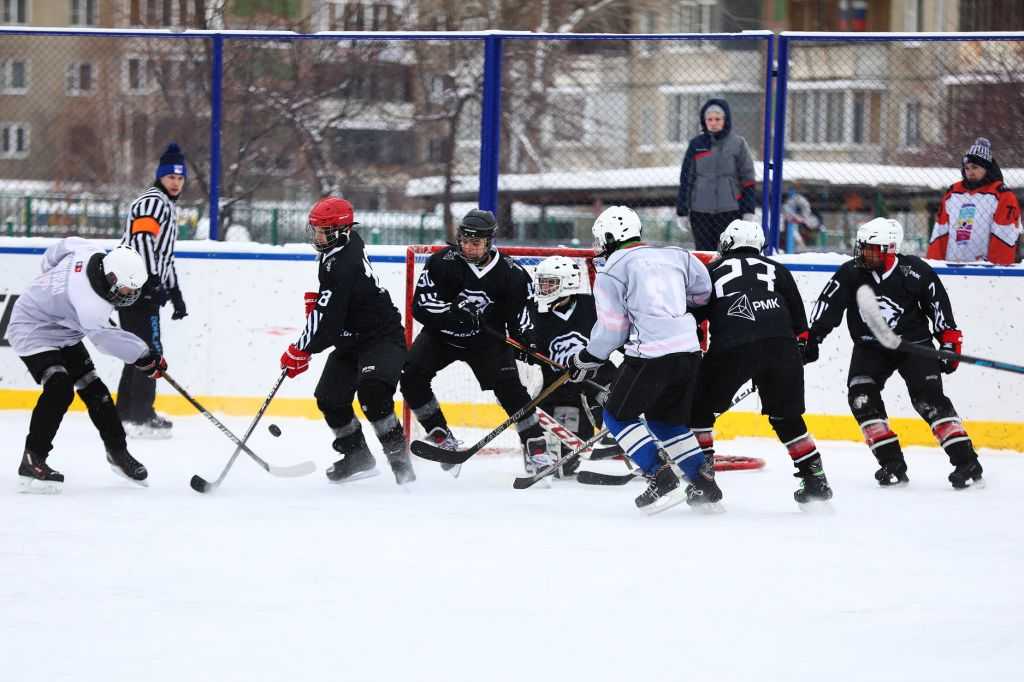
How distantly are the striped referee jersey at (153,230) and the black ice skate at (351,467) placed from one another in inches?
59.2

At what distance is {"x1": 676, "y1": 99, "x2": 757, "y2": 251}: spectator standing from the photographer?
7.48 m

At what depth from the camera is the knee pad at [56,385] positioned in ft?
18.1

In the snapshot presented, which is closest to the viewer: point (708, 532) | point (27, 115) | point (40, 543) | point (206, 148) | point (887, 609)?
point (887, 609)

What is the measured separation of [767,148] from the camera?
7254 mm

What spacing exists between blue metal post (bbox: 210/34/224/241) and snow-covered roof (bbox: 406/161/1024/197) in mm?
1473

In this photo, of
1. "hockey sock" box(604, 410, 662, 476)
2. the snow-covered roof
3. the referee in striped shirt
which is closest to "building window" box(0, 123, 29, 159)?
the snow-covered roof

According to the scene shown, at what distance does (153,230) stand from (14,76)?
2943 millimetres

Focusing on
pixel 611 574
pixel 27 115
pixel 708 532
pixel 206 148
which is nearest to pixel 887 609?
pixel 611 574

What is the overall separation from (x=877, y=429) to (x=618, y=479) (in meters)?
1.08

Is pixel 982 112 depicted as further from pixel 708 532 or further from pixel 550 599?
pixel 550 599

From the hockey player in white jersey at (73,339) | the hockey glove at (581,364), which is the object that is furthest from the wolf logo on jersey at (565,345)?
the hockey player in white jersey at (73,339)

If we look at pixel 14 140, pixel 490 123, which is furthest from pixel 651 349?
pixel 14 140

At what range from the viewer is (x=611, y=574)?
4270 mm

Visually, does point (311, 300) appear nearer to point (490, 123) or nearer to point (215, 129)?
point (490, 123)
